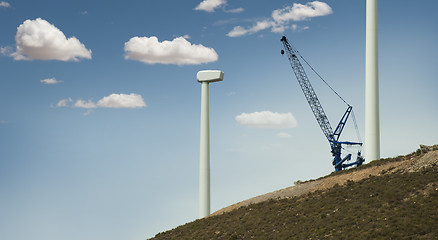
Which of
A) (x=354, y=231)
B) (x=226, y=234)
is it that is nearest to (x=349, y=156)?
(x=226, y=234)

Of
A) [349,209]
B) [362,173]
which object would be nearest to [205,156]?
[362,173]

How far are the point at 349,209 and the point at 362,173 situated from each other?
12.9 m

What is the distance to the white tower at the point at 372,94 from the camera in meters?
64.8

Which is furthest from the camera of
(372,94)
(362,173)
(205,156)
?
(205,156)

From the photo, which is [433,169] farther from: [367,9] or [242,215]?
[367,9]

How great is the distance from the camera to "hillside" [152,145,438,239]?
39906 mm

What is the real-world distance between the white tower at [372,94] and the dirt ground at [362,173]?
16.5 ft

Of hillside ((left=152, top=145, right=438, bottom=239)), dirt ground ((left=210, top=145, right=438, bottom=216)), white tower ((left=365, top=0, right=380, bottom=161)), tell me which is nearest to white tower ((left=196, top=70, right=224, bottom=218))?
dirt ground ((left=210, top=145, right=438, bottom=216))

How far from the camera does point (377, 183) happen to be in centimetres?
5116

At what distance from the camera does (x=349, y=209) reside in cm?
4578

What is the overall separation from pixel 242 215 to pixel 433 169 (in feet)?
68.6

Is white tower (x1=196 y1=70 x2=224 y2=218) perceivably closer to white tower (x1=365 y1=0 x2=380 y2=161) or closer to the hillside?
the hillside

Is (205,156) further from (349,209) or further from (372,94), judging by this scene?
(349,209)

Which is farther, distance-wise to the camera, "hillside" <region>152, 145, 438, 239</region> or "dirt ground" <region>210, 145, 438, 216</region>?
"dirt ground" <region>210, 145, 438, 216</region>
